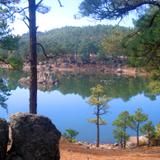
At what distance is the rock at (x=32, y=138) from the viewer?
26.8 feet

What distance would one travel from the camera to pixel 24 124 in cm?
827

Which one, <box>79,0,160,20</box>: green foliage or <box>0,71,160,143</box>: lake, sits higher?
<box>79,0,160,20</box>: green foliage

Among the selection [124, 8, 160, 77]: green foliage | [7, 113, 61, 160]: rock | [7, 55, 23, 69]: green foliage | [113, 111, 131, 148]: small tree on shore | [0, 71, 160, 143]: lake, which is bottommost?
[0, 71, 160, 143]: lake

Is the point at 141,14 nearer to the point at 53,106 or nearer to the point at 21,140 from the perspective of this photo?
the point at 21,140

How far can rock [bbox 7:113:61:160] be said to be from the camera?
26.8ft

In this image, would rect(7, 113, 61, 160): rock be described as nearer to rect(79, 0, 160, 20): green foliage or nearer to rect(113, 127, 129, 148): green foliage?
rect(79, 0, 160, 20): green foliage

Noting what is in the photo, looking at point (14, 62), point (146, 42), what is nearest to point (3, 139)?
point (146, 42)

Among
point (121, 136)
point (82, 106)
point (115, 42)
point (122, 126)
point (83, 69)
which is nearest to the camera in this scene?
point (115, 42)

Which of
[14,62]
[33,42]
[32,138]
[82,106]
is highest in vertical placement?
[33,42]

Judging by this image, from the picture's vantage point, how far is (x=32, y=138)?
324 inches

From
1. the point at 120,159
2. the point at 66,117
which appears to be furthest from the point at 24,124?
the point at 66,117

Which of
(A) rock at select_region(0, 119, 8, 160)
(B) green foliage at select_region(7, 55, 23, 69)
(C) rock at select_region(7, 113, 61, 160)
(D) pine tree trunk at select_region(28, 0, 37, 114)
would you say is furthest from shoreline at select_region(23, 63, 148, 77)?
(A) rock at select_region(0, 119, 8, 160)

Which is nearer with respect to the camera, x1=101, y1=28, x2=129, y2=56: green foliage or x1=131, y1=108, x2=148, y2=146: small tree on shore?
x1=101, y1=28, x2=129, y2=56: green foliage

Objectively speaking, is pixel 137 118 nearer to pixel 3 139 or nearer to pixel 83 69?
pixel 3 139
